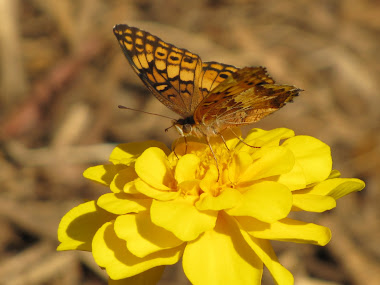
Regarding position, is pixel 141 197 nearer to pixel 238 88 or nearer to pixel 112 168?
pixel 112 168

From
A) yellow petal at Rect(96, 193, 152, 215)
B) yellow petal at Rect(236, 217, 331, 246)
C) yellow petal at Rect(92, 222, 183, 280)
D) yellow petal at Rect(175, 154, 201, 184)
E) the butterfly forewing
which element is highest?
the butterfly forewing

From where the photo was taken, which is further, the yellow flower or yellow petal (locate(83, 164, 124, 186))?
yellow petal (locate(83, 164, 124, 186))

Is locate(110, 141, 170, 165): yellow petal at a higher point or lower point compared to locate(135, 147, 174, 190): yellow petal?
higher

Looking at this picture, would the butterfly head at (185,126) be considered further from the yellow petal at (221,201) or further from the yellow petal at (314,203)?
the yellow petal at (314,203)

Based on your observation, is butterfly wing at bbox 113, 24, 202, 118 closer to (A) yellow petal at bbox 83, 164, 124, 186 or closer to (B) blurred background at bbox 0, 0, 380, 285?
(A) yellow petal at bbox 83, 164, 124, 186

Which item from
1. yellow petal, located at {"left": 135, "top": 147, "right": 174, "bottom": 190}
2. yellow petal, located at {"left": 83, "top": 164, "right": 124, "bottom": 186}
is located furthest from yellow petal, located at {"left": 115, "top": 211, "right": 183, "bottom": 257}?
yellow petal, located at {"left": 83, "top": 164, "right": 124, "bottom": 186}

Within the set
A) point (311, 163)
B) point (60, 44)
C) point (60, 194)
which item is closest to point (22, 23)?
point (60, 44)

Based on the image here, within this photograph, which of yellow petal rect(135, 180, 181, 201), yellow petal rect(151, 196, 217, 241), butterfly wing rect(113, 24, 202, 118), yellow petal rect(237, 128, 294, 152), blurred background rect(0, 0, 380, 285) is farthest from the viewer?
blurred background rect(0, 0, 380, 285)

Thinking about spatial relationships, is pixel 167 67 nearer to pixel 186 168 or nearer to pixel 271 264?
pixel 186 168

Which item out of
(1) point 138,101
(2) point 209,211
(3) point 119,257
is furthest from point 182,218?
(1) point 138,101
